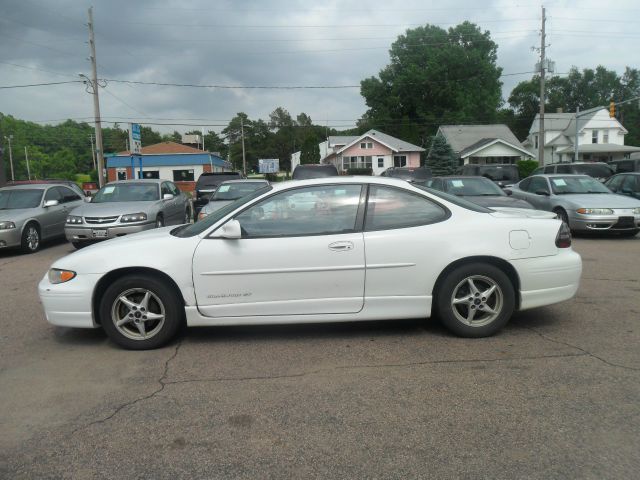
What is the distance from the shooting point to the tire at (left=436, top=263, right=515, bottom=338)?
183 inches

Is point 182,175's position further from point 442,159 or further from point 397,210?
point 397,210

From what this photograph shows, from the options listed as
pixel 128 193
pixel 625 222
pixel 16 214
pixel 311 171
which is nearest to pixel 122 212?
pixel 128 193

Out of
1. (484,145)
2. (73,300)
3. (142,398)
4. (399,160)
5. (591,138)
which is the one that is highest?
(591,138)

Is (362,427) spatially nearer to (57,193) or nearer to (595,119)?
(57,193)

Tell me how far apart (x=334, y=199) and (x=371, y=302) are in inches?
39.0

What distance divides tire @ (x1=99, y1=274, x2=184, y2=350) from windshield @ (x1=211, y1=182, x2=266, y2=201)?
7966mm

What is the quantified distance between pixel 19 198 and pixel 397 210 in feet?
35.1

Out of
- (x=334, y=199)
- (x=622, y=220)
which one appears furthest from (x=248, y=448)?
(x=622, y=220)

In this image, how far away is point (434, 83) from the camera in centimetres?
7219

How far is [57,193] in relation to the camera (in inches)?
510

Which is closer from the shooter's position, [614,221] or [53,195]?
[614,221]

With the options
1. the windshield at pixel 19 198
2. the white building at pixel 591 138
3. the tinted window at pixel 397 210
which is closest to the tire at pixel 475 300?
the tinted window at pixel 397 210

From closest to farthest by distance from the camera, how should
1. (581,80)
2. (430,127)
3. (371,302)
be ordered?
1. (371,302)
2. (430,127)
3. (581,80)

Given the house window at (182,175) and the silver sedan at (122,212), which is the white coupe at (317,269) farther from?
the house window at (182,175)
